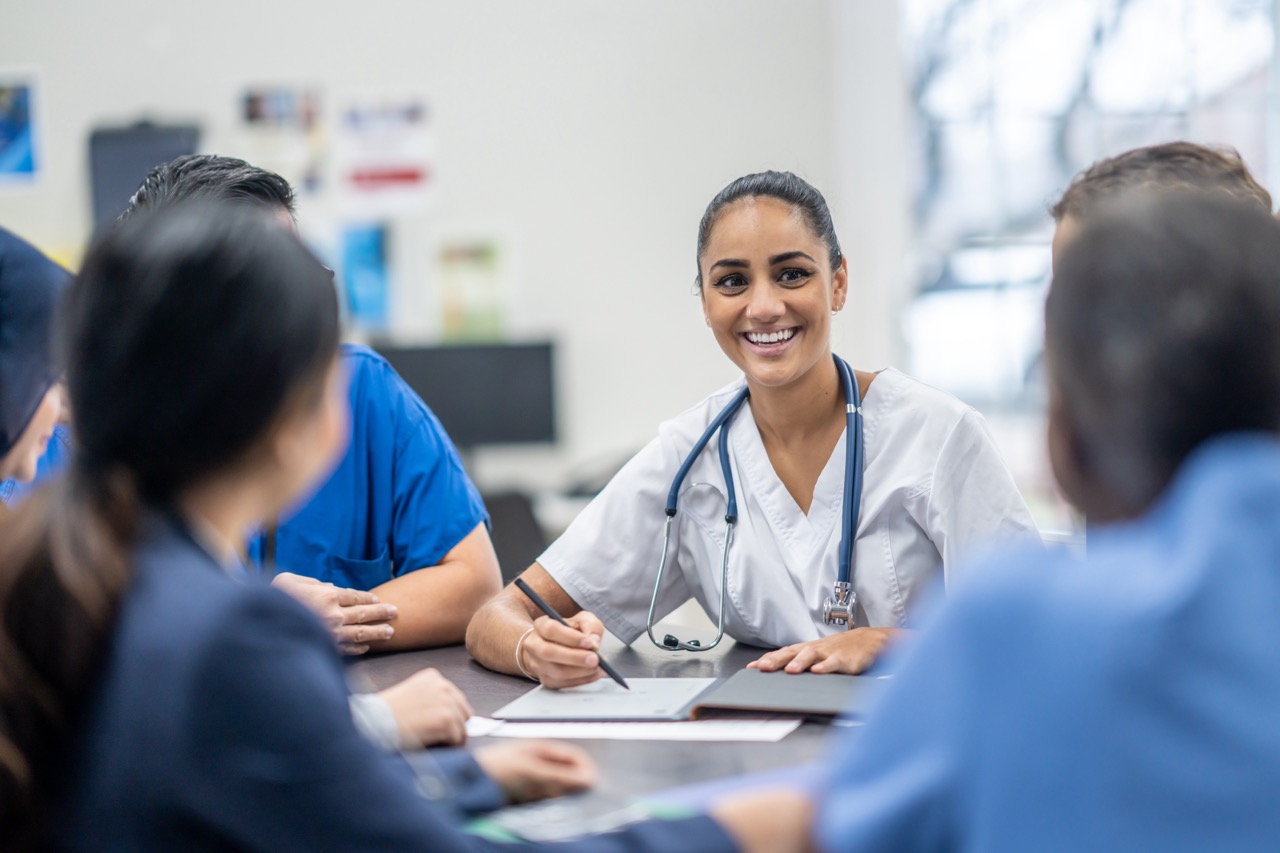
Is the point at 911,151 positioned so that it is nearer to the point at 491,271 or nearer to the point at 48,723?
the point at 491,271

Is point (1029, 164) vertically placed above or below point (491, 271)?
above

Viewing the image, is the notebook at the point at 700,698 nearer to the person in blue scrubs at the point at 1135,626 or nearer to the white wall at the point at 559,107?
the person in blue scrubs at the point at 1135,626

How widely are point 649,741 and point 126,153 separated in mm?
3267

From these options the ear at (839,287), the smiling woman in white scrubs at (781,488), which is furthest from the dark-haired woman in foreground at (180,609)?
the ear at (839,287)

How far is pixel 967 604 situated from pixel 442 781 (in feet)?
1.57

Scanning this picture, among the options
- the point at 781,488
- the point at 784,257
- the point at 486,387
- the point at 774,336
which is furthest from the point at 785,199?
the point at 486,387

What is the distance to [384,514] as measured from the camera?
1.72 m

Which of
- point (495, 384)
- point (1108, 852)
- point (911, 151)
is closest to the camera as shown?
point (1108, 852)

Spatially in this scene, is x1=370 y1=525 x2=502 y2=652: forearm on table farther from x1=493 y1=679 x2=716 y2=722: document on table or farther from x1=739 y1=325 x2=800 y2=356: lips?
x1=739 y1=325 x2=800 y2=356: lips

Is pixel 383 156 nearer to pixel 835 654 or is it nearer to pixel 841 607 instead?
pixel 841 607

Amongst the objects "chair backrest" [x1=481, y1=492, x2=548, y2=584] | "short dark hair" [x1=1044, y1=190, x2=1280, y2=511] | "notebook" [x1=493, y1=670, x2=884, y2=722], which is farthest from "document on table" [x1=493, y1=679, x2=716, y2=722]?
"chair backrest" [x1=481, y1=492, x2=548, y2=584]

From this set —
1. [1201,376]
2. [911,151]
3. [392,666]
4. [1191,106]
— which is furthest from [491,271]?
[1201,376]

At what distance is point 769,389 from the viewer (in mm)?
1683

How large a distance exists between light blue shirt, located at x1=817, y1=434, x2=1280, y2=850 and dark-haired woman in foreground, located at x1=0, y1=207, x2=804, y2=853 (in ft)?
0.85
